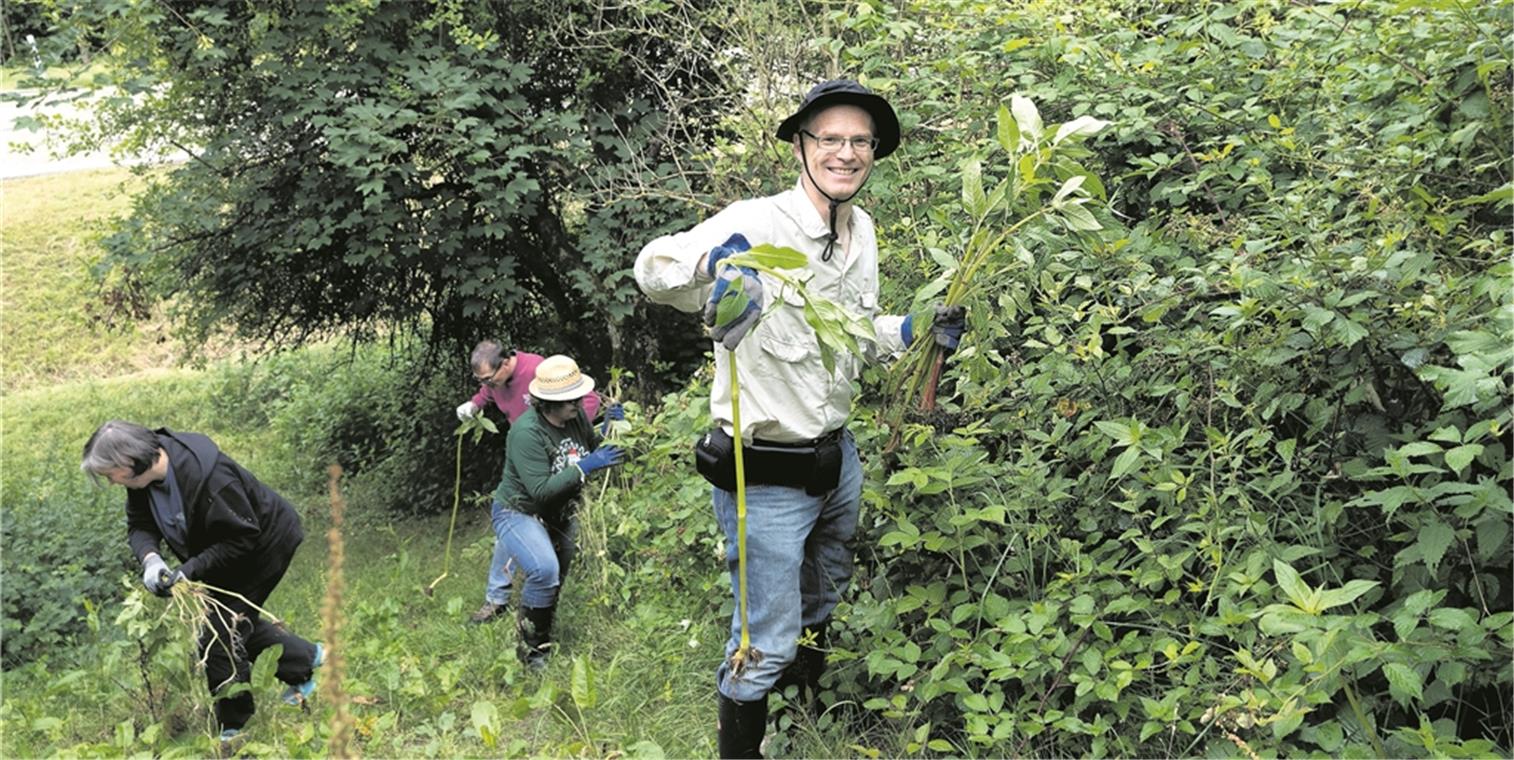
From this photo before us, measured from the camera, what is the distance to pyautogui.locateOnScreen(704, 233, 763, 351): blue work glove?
300 cm

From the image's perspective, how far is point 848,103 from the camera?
336cm

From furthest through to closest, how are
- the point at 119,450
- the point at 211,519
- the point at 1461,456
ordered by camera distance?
1. the point at 211,519
2. the point at 119,450
3. the point at 1461,456

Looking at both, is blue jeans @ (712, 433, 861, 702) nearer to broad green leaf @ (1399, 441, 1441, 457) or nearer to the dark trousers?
broad green leaf @ (1399, 441, 1441, 457)

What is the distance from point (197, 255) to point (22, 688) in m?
3.52

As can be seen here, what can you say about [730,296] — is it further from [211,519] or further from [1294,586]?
[211,519]

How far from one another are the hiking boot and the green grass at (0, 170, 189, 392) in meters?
10.1

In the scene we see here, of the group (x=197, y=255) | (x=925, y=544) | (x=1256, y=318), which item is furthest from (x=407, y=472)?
(x=1256, y=318)

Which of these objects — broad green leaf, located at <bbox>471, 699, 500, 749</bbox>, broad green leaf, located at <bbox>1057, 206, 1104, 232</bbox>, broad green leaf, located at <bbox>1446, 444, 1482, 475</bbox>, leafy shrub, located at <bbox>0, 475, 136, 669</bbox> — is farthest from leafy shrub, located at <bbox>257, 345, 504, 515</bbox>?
broad green leaf, located at <bbox>1446, 444, 1482, 475</bbox>

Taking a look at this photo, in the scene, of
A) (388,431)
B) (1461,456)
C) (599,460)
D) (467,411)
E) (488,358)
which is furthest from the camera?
(388,431)

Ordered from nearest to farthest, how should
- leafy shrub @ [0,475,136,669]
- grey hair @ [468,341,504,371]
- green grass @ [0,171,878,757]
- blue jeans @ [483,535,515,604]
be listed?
green grass @ [0,171,878,757] → blue jeans @ [483,535,515,604] → grey hair @ [468,341,504,371] → leafy shrub @ [0,475,136,669]

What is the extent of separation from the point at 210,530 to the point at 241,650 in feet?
1.55

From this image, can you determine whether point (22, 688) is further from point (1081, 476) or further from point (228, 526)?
point (1081, 476)

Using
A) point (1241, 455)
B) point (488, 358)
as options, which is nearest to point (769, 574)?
point (1241, 455)

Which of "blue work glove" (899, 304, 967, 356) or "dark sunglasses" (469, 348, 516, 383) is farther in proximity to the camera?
"dark sunglasses" (469, 348, 516, 383)
